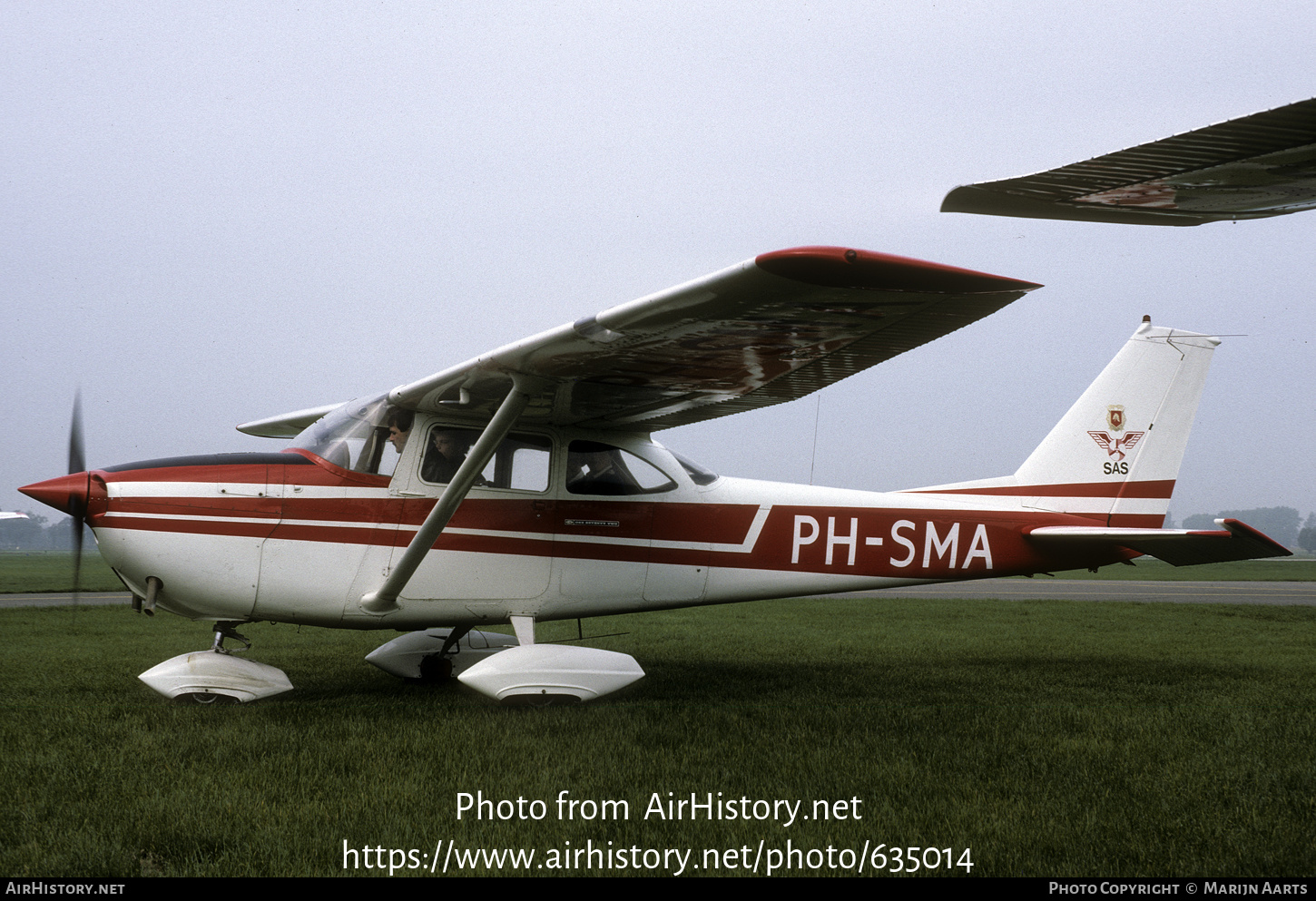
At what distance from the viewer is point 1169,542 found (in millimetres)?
7281

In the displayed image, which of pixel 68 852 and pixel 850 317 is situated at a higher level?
pixel 850 317

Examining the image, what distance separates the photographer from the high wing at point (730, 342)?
402cm

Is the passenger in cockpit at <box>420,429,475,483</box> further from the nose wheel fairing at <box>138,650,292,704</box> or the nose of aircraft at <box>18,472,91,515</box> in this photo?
the nose of aircraft at <box>18,472,91,515</box>

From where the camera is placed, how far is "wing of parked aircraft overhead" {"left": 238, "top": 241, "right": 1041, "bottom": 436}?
13.2ft

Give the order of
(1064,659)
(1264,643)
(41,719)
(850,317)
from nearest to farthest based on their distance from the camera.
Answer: (850,317) → (41,719) → (1064,659) → (1264,643)

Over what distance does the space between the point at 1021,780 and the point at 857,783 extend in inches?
31.3

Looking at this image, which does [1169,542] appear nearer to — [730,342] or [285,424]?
[730,342]

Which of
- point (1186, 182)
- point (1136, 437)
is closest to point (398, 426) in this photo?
point (1186, 182)

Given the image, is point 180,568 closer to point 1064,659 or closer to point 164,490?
point 164,490

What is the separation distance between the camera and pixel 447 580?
6.42 m

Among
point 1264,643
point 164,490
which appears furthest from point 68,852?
point 1264,643

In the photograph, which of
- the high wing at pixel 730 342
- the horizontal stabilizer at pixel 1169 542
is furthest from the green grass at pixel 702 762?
the high wing at pixel 730 342

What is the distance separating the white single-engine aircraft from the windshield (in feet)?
0.05

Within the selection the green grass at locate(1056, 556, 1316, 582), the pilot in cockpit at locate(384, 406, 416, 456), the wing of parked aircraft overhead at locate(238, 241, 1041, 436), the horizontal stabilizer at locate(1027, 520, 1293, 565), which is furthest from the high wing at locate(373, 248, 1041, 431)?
the green grass at locate(1056, 556, 1316, 582)
